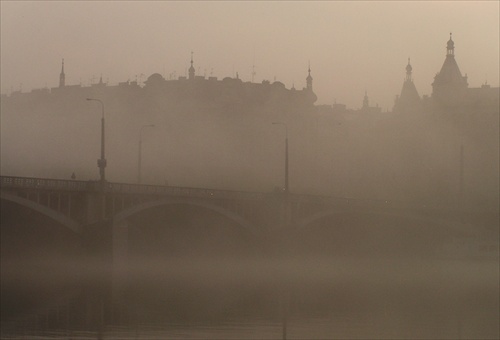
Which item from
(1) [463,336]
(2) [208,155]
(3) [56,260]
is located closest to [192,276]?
(3) [56,260]

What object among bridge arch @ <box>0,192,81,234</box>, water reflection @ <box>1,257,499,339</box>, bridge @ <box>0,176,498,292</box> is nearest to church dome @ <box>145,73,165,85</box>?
bridge @ <box>0,176,498,292</box>

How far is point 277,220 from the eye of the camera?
8381cm

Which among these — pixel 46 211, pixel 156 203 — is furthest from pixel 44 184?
pixel 156 203

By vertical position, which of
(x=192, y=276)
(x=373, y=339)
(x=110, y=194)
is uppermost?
(x=110, y=194)

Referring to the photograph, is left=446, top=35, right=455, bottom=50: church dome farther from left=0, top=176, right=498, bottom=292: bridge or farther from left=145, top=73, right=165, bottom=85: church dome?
left=0, top=176, right=498, bottom=292: bridge

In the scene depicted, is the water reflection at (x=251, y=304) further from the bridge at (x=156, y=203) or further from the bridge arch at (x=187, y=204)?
the bridge at (x=156, y=203)

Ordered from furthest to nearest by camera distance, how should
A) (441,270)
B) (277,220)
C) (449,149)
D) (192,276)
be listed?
(449,149)
(277,220)
(441,270)
(192,276)

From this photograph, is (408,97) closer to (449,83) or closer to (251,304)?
(449,83)

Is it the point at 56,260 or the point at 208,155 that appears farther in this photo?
the point at 208,155

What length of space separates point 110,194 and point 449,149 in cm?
8400

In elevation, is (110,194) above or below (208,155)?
below

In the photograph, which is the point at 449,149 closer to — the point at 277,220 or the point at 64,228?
the point at 277,220

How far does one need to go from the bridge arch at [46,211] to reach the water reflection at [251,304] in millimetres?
2002

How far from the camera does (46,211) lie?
61.3 m
